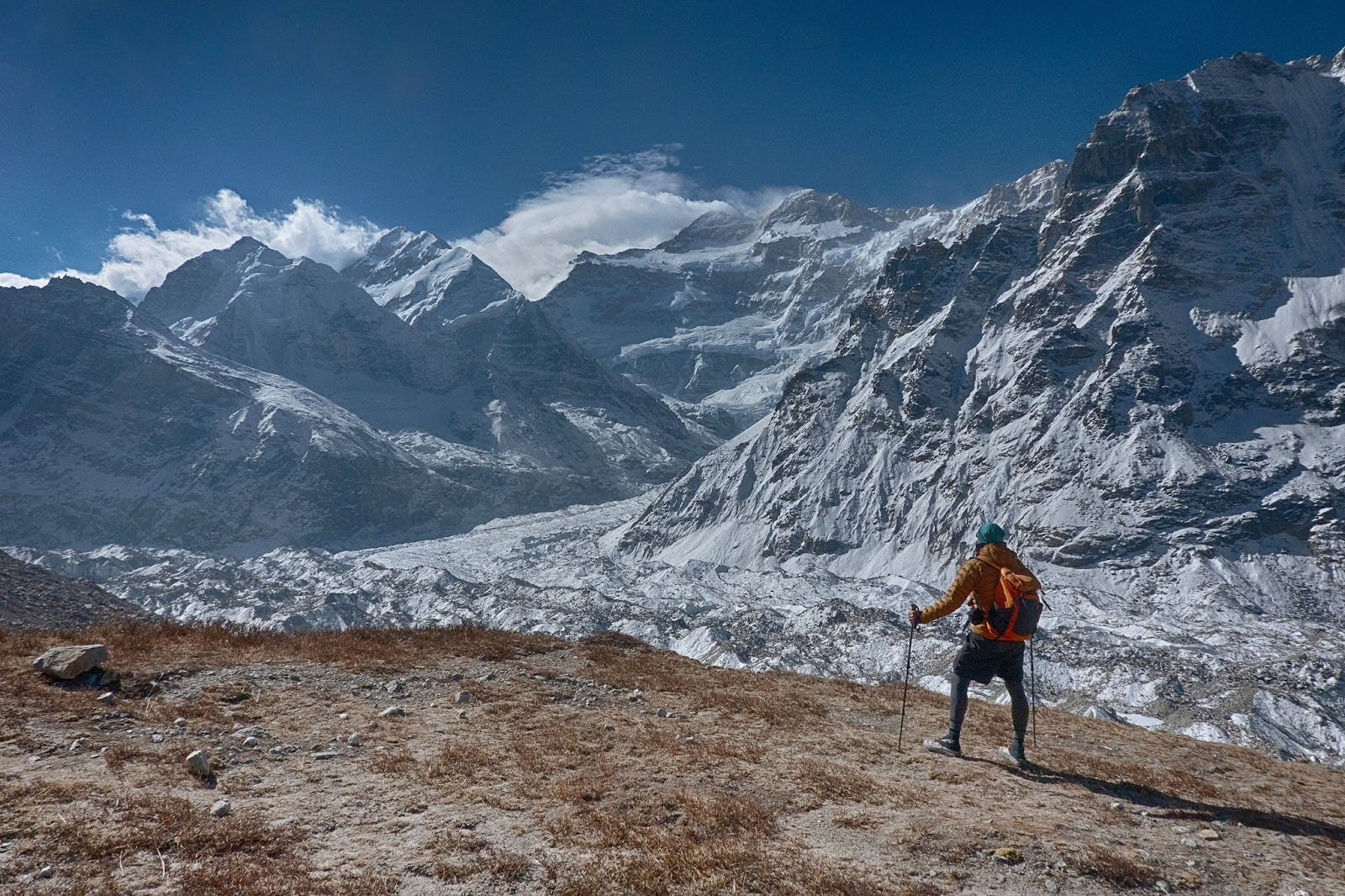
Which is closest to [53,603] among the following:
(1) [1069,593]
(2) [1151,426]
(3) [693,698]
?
(3) [693,698]

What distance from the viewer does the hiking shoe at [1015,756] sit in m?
11.2

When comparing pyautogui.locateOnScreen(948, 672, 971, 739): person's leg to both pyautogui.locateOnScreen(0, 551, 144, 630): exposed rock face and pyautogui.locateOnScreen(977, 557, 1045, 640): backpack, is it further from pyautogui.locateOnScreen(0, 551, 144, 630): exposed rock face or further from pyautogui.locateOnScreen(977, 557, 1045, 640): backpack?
pyautogui.locateOnScreen(0, 551, 144, 630): exposed rock face

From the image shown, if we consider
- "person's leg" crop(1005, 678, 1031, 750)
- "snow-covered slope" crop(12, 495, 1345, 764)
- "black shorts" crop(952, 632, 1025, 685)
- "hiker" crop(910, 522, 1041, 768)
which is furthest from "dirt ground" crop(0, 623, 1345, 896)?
"snow-covered slope" crop(12, 495, 1345, 764)

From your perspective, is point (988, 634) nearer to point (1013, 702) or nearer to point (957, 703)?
point (1013, 702)

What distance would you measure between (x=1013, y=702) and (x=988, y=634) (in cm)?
122

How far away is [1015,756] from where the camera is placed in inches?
446

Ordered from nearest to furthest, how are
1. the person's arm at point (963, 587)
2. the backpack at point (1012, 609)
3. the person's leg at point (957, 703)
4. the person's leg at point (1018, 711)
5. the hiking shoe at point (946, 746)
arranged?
the backpack at point (1012, 609)
the person's arm at point (963, 587)
the person's leg at point (1018, 711)
the person's leg at point (957, 703)
the hiking shoe at point (946, 746)

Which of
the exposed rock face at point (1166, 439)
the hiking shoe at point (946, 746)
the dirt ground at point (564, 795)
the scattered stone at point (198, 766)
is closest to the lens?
the dirt ground at point (564, 795)

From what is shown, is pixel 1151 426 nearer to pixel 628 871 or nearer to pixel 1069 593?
pixel 1069 593

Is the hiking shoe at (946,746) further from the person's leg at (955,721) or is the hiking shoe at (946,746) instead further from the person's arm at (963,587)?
the person's arm at (963,587)

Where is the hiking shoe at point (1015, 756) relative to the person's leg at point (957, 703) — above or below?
below

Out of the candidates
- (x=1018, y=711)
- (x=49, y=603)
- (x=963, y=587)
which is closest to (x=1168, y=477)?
(x=1018, y=711)

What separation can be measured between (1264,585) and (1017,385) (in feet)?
237

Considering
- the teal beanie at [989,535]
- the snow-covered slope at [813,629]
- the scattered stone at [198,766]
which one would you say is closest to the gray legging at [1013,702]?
the teal beanie at [989,535]
